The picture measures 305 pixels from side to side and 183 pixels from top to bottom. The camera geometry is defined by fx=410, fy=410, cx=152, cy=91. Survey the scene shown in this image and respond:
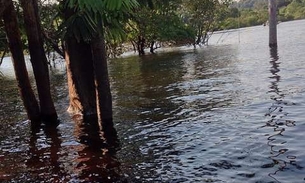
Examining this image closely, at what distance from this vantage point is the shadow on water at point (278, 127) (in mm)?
7949

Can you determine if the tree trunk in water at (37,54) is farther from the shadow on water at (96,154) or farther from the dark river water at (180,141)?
the shadow on water at (96,154)

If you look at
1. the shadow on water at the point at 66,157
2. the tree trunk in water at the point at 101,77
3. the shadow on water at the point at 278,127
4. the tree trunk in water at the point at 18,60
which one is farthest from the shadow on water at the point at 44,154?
the shadow on water at the point at 278,127

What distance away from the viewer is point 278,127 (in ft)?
34.5

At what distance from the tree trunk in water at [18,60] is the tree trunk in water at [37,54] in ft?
1.44

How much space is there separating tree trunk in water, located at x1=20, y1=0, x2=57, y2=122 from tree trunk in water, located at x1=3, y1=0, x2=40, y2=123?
44 centimetres

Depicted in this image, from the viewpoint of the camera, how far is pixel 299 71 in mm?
19875

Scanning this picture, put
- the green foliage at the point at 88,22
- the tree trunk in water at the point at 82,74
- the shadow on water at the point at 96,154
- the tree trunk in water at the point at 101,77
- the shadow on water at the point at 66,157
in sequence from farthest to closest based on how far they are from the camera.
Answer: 1. the tree trunk in water at the point at 82,74
2. the tree trunk in water at the point at 101,77
3. the shadow on water at the point at 66,157
4. the shadow on water at the point at 96,154
5. the green foliage at the point at 88,22

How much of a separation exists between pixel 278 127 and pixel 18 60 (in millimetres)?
8291

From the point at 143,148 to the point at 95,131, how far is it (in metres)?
2.72

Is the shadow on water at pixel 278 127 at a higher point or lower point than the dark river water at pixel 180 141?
higher

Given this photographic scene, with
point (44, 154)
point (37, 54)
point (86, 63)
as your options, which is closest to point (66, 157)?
point (44, 154)

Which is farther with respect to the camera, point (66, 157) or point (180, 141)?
point (180, 141)

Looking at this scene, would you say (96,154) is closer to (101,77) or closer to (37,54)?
(101,77)

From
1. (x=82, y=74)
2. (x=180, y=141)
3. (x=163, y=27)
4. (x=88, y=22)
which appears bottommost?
(x=180, y=141)
